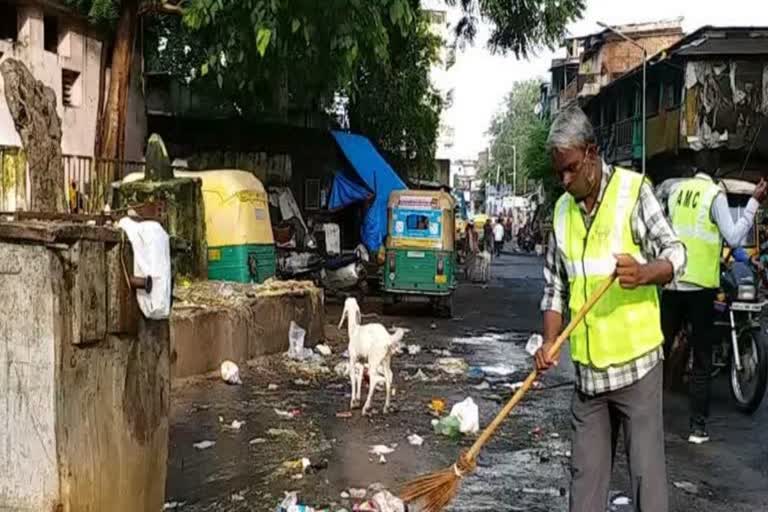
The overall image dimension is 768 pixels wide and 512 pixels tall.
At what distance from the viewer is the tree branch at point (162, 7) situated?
559 inches

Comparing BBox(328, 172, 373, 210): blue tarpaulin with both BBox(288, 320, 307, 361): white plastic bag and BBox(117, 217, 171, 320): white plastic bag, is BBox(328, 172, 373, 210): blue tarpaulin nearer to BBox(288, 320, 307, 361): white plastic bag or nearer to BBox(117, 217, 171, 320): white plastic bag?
BBox(288, 320, 307, 361): white plastic bag

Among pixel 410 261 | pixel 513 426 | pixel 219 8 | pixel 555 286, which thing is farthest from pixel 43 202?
pixel 410 261

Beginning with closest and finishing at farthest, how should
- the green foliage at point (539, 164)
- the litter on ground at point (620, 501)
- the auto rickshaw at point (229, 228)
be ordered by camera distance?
the litter on ground at point (620, 501) → the auto rickshaw at point (229, 228) → the green foliage at point (539, 164)

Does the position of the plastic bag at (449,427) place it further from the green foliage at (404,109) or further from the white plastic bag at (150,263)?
the green foliage at (404,109)

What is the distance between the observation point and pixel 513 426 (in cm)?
809

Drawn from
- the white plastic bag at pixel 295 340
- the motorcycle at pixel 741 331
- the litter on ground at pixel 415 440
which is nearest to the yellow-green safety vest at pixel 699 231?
the motorcycle at pixel 741 331

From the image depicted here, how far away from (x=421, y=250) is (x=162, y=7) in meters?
6.26

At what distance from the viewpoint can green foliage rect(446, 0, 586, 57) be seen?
18.7 meters

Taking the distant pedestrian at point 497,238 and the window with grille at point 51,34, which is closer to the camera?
the window with grille at point 51,34

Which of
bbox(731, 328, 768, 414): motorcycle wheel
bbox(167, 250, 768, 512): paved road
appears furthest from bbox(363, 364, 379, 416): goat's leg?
bbox(731, 328, 768, 414): motorcycle wheel

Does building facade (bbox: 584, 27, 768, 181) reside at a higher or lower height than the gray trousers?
higher

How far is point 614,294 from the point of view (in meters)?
4.05

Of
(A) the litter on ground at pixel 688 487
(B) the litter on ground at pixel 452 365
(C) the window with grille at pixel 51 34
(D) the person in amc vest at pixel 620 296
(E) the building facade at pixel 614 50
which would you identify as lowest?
(B) the litter on ground at pixel 452 365

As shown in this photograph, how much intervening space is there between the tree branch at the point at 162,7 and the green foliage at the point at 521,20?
679 cm
